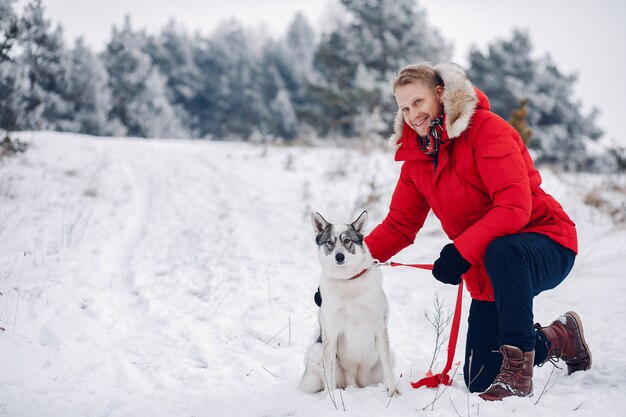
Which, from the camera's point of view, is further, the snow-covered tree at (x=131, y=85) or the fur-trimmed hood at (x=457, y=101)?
the snow-covered tree at (x=131, y=85)

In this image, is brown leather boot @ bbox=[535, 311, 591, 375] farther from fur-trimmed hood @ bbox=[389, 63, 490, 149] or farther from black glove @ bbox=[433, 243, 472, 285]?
fur-trimmed hood @ bbox=[389, 63, 490, 149]

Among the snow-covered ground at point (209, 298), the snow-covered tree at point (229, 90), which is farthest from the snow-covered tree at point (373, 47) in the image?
the snow-covered tree at point (229, 90)

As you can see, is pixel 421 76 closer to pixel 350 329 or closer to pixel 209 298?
pixel 350 329

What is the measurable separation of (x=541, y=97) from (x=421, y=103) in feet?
58.0

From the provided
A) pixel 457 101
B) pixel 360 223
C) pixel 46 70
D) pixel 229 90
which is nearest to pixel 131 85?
pixel 46 70

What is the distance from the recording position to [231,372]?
339 cm

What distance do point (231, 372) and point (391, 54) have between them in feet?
54.4

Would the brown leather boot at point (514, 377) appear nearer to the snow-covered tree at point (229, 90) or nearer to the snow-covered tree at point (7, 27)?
the snow-covered tree at point (7, 27)

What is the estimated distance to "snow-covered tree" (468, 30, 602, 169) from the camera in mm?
17672

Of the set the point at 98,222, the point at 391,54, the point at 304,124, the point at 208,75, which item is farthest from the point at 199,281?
the point at 208,75

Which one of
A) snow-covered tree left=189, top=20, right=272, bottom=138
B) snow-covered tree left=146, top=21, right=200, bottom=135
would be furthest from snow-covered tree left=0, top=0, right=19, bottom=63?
snow-covered tree left=146, top=21, right=200, bottom=135

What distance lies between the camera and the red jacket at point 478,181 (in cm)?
250

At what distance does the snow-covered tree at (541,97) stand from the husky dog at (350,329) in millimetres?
16857

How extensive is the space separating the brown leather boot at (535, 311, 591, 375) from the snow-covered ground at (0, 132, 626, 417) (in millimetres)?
110
